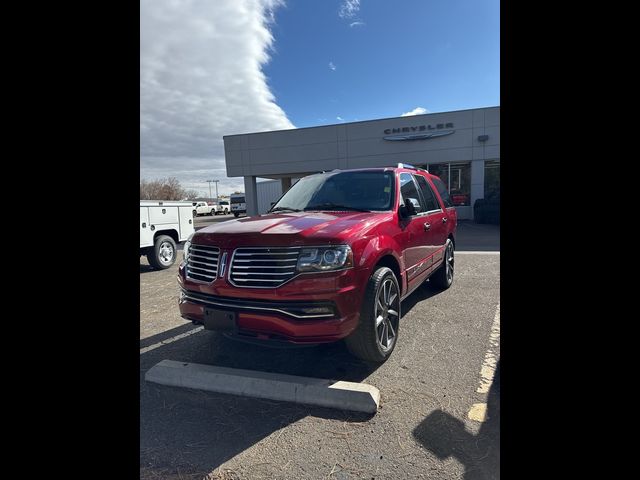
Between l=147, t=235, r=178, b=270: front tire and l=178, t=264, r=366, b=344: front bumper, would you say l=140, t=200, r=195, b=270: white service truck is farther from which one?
l=178, t=264, r=366, b=344: front bumper

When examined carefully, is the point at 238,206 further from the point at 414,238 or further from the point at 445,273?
the point at 414,238

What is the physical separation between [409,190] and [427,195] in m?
0.79

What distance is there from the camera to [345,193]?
396 centimetres

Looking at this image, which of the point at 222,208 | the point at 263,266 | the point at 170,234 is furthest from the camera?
the point at 222,208

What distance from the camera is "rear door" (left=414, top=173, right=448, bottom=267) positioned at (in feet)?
14.8

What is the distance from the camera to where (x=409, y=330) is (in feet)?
12.9

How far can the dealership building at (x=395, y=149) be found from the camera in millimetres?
18781

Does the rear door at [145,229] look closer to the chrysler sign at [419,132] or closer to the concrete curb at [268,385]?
the concrete curb at [268,385]

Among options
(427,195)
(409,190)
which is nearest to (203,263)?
(409,190)

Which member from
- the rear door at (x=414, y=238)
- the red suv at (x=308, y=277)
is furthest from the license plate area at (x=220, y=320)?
the rear door at (x=414, y=238)

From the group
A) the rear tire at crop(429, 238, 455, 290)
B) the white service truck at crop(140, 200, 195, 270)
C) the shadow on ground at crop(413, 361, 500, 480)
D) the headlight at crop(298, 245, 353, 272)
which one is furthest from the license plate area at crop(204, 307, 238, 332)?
the white service truck at crop(140, 200, 195, 270)
